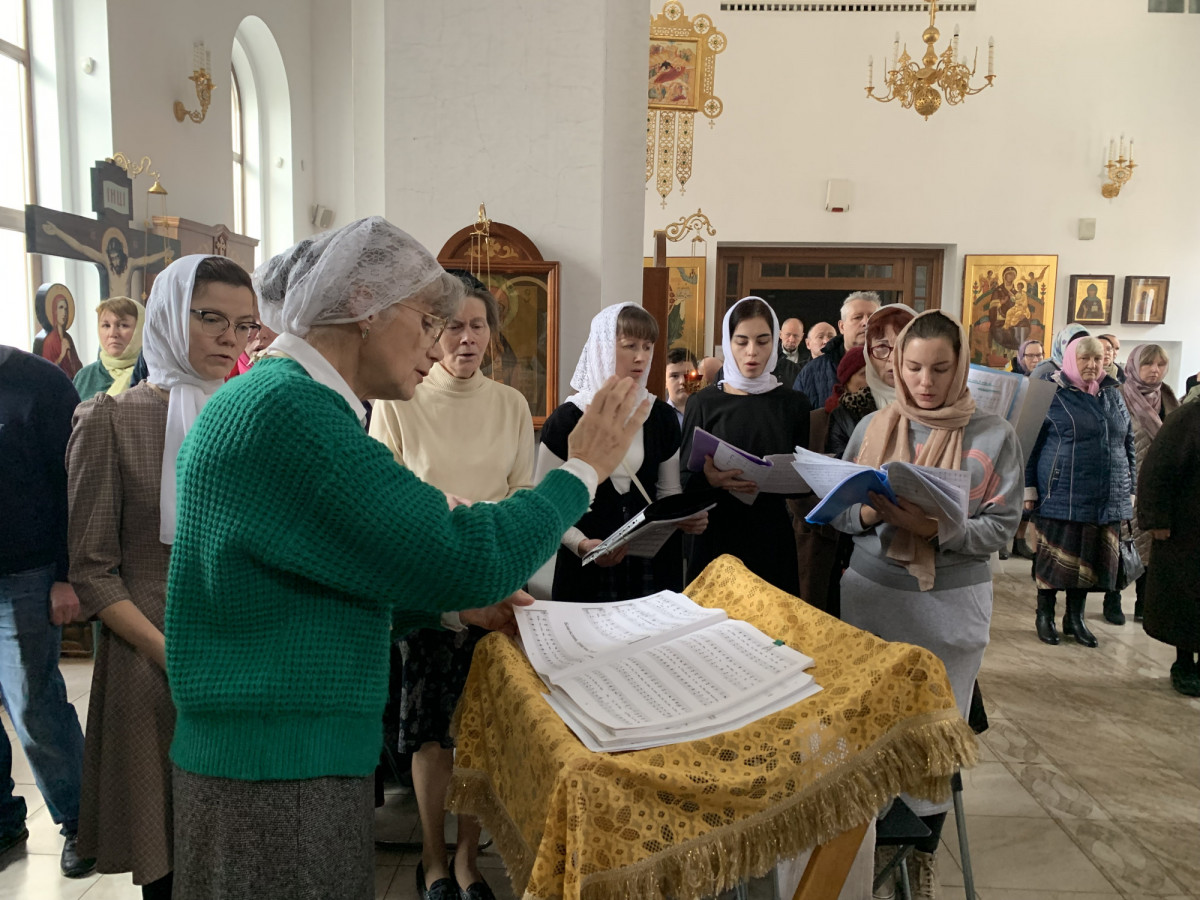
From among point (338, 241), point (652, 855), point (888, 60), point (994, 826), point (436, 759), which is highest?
point (888, 60)

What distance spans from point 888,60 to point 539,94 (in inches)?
342

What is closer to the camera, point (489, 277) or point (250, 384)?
point (250, 384)

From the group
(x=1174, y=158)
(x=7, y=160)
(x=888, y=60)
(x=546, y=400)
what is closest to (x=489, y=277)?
(x=546, y=400)

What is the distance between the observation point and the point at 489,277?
3.98 meters

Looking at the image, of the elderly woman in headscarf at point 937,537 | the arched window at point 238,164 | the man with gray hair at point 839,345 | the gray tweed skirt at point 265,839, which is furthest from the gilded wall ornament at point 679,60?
the gray tweed skirt at point 265,839

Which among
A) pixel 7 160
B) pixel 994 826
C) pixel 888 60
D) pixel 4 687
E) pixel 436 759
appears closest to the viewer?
pixel 436 759

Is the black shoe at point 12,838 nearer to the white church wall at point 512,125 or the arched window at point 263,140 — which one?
the white church wall at point 512,125

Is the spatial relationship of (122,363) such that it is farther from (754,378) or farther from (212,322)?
(754,378)

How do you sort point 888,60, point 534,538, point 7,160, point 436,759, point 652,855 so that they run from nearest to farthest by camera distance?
point 652,855, point 534,538, point 436,759, point 7,160, point 888,60

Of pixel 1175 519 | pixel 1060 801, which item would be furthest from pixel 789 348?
pixel 1060 801

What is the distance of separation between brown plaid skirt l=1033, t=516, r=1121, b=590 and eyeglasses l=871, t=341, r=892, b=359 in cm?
270

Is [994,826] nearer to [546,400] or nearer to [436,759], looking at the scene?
[436,759]

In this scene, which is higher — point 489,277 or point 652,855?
point 489,277

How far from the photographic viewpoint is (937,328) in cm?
246
